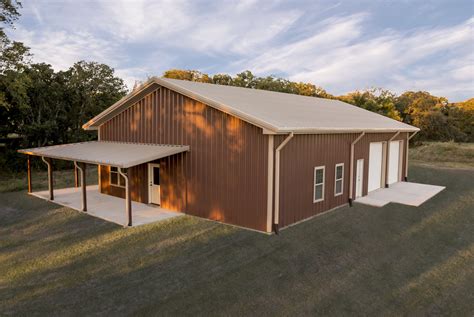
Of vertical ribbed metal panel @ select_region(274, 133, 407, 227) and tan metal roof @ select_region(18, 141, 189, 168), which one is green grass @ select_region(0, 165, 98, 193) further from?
vertical ribbed metal panel @ select_region(274, 133, 407, 227)

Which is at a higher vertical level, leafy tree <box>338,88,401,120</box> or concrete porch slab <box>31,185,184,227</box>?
leafy tree <box>338,88,401,120</box>

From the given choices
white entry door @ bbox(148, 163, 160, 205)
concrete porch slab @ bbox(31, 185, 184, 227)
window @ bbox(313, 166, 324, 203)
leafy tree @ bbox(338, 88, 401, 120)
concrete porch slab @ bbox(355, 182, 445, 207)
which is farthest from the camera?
leafy tree @ bbox(338, 88, 401, 120)

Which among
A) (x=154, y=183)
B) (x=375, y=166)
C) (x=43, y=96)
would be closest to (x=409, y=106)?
(x=375, y=166)

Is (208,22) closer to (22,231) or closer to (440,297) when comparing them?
(22,231)

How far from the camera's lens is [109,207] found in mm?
12164

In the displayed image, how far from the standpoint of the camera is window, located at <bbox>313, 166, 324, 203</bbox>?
10906 mm

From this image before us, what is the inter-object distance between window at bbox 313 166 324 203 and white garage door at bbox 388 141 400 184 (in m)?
7.34

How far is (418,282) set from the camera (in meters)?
6.55

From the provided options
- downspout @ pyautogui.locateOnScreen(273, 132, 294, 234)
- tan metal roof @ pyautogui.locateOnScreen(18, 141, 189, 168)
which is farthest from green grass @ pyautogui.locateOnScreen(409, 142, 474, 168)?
tan metal roof @ pyautogui.locateOnScreen(18, 141, 189, 168)

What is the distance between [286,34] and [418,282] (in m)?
18.1

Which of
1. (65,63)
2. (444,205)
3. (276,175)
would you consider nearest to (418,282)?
(276,175)

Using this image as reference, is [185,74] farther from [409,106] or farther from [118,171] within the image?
[118,171]

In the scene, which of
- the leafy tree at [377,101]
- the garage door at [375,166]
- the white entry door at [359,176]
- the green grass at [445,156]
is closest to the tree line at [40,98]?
the white entry door at [359,176]

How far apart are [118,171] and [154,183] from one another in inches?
70.9
